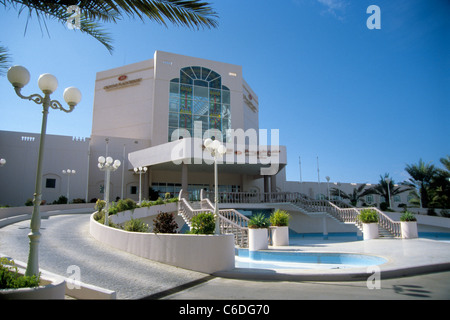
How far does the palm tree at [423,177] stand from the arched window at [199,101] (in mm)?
19929

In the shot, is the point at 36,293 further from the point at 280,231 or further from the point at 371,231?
the point at 371,231

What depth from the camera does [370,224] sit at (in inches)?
608

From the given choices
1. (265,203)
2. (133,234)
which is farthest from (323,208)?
(133,234)

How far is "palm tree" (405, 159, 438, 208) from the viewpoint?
2827 centimetres

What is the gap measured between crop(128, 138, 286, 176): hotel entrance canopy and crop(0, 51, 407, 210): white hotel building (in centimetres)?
9

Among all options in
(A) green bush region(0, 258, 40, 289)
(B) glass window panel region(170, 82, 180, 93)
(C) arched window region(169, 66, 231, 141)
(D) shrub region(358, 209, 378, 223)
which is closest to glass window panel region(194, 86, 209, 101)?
(C) arched window region(169, 66, 231, 141)

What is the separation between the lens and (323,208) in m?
20.4

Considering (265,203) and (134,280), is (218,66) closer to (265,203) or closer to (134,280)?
(265,203)

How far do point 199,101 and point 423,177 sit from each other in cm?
2447

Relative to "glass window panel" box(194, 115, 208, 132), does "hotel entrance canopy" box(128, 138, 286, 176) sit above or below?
below

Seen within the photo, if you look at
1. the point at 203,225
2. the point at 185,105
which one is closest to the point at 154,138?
the point at 185,105

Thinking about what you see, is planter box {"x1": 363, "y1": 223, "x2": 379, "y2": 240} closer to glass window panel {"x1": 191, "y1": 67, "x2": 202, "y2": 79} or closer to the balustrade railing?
the balustrade railing

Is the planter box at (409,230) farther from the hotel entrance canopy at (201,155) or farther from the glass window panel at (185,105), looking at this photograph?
the glass window panel at (185,105)

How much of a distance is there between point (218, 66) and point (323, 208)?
21190mm
